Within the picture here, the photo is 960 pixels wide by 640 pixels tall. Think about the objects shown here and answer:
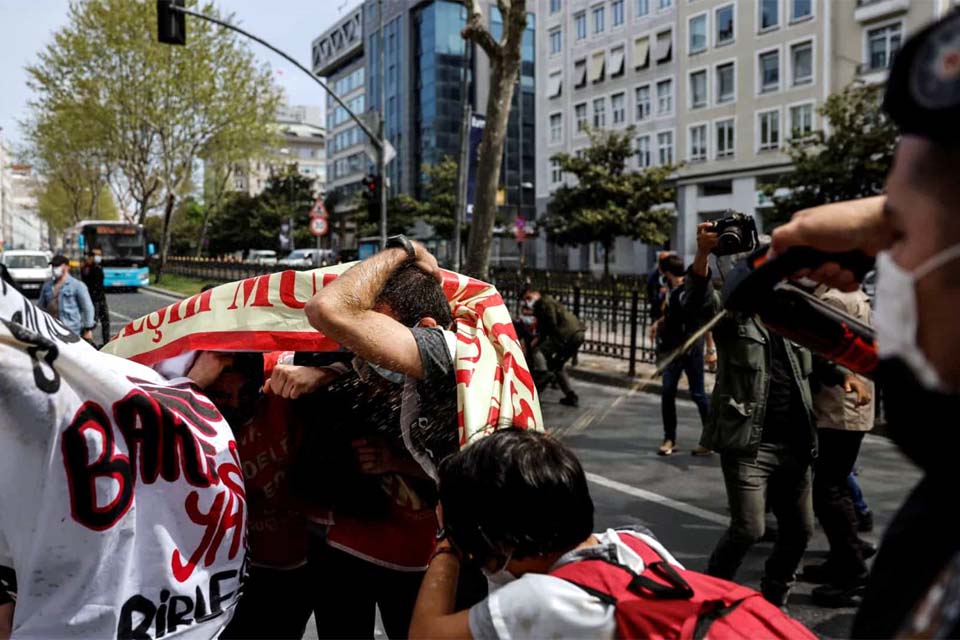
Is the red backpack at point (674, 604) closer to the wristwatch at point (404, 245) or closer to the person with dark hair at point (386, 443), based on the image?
the person with dark hair at point (386, 443)

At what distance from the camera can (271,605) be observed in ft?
7.66

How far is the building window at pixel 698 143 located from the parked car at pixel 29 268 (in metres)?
28.4

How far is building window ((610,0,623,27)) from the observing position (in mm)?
43625

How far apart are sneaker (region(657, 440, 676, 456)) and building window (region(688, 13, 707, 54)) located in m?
36.0

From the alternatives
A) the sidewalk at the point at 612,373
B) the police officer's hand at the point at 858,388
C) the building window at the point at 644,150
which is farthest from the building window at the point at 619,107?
the police officer's hand at the point at 858,388

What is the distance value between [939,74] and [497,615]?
977mm

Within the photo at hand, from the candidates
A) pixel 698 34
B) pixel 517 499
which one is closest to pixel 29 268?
pixel 698 34

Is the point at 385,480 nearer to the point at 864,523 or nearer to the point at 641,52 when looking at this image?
the point at 864,523

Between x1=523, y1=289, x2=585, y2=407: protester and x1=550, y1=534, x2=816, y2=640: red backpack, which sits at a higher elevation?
x1=550, y1=534, x2=816, y2=640: red backpack

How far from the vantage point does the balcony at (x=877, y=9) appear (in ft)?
101

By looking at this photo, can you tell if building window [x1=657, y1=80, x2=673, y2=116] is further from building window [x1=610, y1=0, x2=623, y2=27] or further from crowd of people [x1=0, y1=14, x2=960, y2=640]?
crowd of people [x1=0, y1=14, x2=960, y2=640]

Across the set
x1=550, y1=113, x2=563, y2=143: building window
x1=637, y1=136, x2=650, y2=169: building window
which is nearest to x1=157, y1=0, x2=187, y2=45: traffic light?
x1=637, y1=136, x2=650, y2=169: building window

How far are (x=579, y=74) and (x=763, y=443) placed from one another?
1808 inches

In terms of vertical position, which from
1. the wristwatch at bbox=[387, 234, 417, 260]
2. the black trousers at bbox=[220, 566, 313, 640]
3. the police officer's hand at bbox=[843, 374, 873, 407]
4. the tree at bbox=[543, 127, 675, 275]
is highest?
the tree at bbox=[543, 127, 675, 275]
